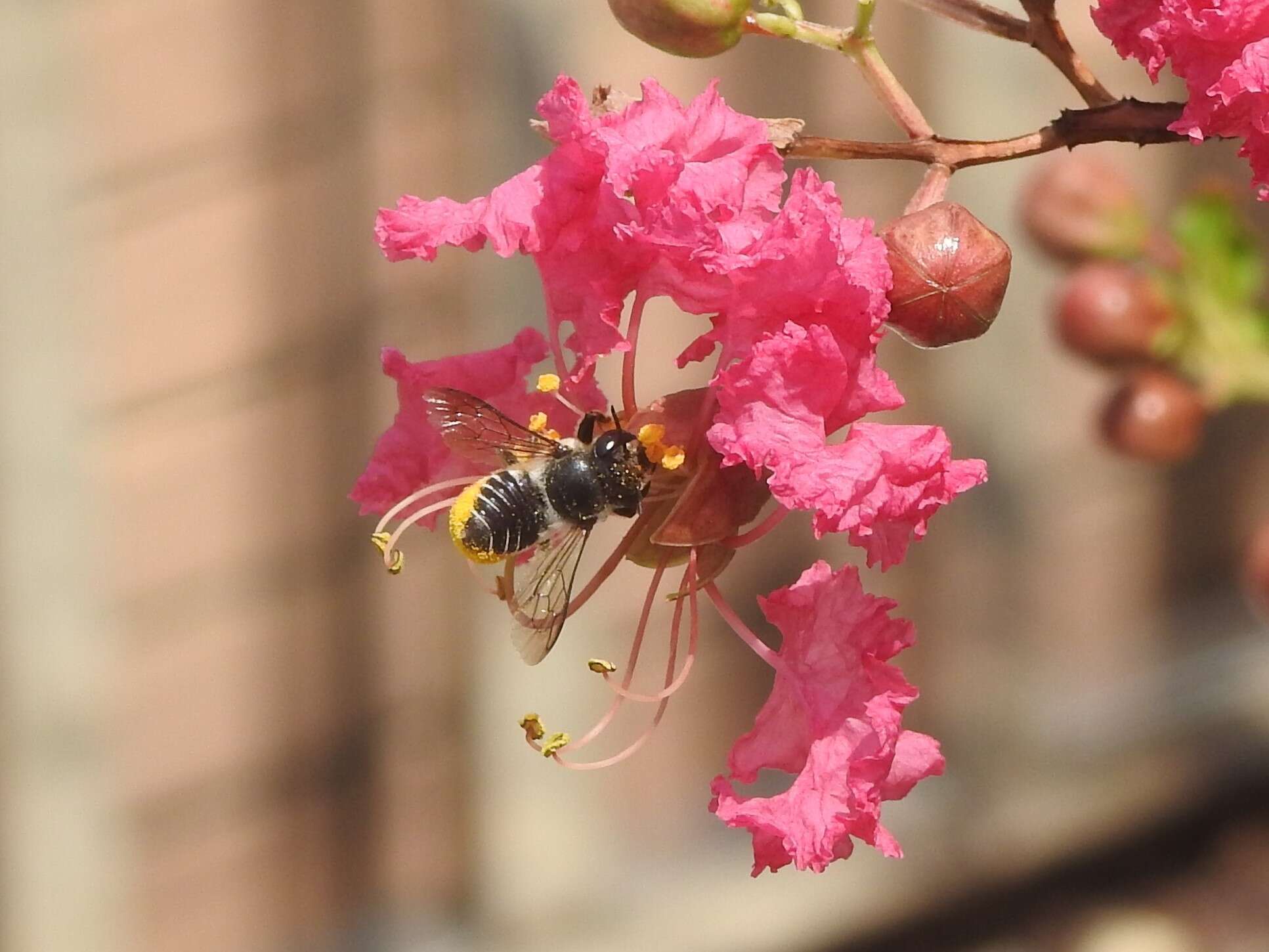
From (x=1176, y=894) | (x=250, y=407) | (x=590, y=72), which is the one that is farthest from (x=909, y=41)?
(x=1176, y=894)

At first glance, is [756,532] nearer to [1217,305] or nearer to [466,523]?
[466,523]

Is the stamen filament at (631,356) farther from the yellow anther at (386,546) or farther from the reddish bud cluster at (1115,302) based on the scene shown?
the reddish bud cluster at (1115,302)

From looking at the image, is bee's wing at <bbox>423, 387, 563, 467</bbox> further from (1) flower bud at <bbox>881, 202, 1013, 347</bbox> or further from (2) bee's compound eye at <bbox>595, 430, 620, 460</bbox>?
(1) flower bud at <bbox>881, 202, 1013, 347</bbox>

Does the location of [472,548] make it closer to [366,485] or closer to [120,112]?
[366,485]

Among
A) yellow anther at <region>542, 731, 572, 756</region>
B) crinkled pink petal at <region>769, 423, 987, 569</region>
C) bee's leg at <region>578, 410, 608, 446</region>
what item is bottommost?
yellow anther at <region>542, 731, 572, 756</region>

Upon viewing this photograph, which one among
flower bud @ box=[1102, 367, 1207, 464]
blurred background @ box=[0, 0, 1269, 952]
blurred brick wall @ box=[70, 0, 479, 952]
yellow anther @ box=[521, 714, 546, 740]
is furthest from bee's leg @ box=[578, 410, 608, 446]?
blurred brick wall @ box=[70, 0, 479, 952]

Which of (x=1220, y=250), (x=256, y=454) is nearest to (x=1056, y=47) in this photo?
(x=1220, y=250)

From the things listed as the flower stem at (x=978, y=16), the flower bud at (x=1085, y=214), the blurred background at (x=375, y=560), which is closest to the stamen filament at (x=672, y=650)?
the flower stem at (x=978, y=16)
